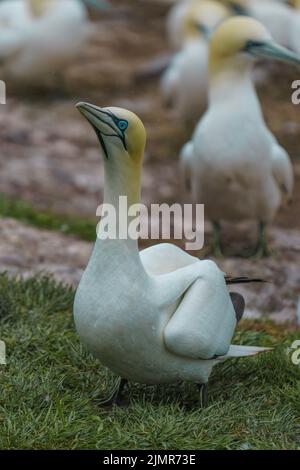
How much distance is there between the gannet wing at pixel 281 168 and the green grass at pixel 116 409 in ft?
7.11

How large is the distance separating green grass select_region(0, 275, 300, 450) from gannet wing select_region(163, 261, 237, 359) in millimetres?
276

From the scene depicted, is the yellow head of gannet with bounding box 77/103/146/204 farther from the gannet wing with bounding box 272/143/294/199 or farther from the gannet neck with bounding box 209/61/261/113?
the gannet wing with bounding box 272/143/294/199

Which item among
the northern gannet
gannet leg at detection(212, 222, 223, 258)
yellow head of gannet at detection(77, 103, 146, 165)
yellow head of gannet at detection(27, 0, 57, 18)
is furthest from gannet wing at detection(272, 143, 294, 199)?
yellow head of gannet at detection(27, 0, 57, 18)

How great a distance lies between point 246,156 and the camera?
7.80 metres

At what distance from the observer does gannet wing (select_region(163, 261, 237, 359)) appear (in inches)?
188

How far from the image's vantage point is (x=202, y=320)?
4.84 metres

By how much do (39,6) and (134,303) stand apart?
920cm

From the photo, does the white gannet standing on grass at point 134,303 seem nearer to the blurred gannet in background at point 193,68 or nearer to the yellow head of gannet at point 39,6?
the blurred gannet in background at point 193,68

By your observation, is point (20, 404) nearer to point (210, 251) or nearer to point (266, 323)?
point (266, 323)

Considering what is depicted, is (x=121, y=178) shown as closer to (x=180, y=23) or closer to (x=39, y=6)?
(x=39, y=6)

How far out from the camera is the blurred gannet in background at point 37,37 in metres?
13.2

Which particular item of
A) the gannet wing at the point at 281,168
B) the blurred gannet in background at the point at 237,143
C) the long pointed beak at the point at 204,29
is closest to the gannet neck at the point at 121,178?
the blurred gannet in background at the point at 237,143

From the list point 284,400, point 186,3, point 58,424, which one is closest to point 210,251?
point 284,400

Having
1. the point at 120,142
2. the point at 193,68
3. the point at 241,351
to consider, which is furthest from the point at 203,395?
the point at 193,68
